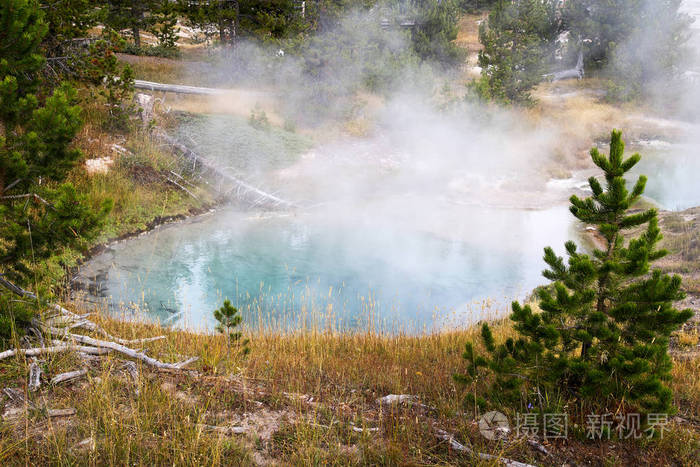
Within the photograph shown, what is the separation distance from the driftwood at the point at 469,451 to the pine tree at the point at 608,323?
50cm

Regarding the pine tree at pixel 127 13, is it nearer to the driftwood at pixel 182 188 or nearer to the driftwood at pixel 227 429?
the driftwood at pixel 182 188

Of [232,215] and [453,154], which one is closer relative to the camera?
[232,215]

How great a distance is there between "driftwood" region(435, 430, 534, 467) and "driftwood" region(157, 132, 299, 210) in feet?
37.8

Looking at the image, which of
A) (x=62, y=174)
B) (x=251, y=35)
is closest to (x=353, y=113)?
(x=251, y=35)

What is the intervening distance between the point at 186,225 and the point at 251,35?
12.1m

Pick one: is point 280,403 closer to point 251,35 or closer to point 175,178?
point 175,178

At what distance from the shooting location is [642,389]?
3.12 meters

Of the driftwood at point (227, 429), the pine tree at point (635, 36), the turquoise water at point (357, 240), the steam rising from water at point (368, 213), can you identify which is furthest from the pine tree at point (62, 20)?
the pine tree at point (635, 36)

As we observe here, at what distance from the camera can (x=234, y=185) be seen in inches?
576

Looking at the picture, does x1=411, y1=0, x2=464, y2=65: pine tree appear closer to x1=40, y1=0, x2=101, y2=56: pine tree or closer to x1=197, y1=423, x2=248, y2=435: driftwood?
x1=40, y1=0, x2=101, y2=56: pine tree

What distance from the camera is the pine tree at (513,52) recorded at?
811 inches

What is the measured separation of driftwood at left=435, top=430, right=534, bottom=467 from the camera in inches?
117

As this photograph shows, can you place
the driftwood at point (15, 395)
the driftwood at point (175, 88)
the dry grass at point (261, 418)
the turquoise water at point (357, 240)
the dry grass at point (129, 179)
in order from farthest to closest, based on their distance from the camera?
1. the driftwood at point (175, 88)
2. the dry grass at point (129, 179)
3. the turquoise water at point (357, 240)
4. the driftwood at point (15, 395)
5. the dry grass at point (261, 418)

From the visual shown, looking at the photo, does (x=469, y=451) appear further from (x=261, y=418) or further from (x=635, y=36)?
(x=635, y=36)
